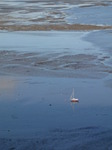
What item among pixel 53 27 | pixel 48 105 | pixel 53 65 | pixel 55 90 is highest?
pixel 48 105

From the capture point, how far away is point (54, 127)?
11688 mm

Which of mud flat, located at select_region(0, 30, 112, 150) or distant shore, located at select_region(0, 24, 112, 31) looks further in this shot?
distant shore, located at select_region(0, 24, 112, 31)

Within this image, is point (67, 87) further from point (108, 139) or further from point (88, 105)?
point (108, 139)

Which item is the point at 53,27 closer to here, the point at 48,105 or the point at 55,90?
the point at 55,90

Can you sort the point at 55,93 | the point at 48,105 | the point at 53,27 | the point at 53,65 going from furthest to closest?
the point at 53,27 < the point at 53,65 < the point at 55,93 < the point at 48,105

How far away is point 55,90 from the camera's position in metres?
15.8

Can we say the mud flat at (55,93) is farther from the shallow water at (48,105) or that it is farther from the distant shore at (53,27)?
the distant shore at (53,27)

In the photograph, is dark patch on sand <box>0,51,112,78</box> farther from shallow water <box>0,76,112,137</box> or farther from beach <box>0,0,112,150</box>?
shallow water <box>0,76,112,137</box>

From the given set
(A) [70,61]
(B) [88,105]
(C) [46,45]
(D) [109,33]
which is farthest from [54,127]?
(D) [109,33]

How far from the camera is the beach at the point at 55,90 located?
1086 centimetres

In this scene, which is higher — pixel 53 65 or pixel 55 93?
pixel 55 93

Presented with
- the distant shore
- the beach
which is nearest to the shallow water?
the beach

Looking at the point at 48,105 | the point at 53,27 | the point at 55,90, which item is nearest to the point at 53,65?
the point at 55,90

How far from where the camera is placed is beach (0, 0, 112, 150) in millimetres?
10859
